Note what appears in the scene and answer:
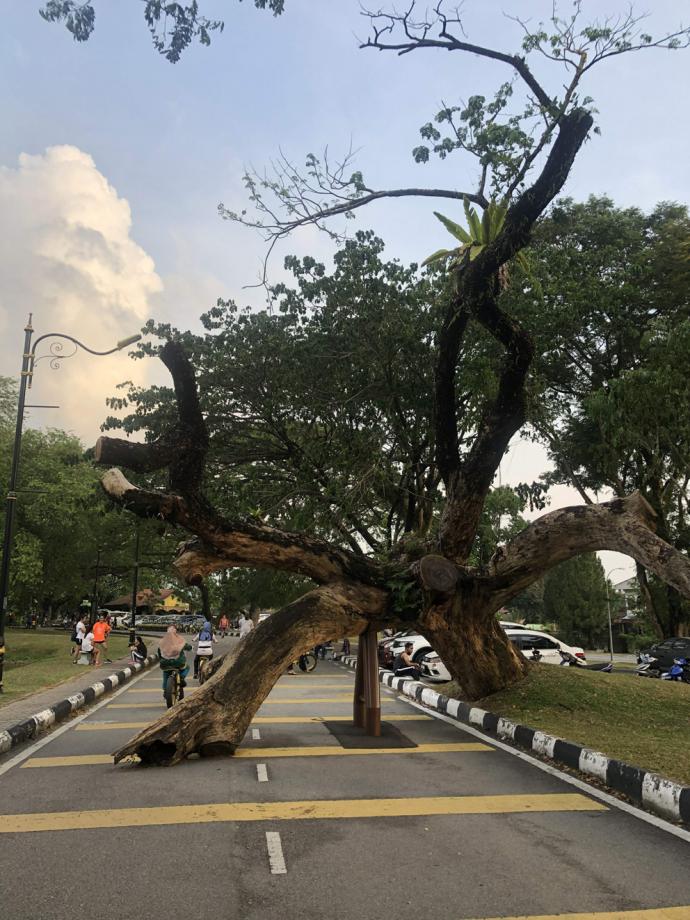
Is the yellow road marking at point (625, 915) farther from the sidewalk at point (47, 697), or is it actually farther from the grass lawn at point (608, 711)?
the sidewalk at point (47, 697)

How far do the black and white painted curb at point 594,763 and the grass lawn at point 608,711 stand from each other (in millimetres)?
290

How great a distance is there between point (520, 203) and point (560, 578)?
1549 inches

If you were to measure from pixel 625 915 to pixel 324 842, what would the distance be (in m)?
1.94

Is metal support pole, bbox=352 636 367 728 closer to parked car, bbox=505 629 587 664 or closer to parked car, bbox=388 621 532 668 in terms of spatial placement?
parked car, bbox=388 621 532 668

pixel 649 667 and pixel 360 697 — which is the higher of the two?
pixel 360 697

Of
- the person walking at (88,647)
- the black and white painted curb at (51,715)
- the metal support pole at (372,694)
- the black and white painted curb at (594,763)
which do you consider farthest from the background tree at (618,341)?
the person walking at (88,647)

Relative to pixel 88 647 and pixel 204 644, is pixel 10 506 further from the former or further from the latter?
pixel 88 647

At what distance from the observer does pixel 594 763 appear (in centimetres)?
691

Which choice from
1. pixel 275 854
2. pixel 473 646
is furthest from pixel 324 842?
pixel 473 646

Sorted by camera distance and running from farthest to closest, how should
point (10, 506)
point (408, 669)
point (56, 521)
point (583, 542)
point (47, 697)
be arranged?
1. point (56, 521)
2. point (408, 669)
3. point (10, 506)
4. point (47, 697)
5. point (583, 542)

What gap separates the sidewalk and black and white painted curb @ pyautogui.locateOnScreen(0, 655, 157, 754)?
0.19 m

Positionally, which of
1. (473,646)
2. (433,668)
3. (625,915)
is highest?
(473,646)

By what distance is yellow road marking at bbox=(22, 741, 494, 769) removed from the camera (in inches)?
295

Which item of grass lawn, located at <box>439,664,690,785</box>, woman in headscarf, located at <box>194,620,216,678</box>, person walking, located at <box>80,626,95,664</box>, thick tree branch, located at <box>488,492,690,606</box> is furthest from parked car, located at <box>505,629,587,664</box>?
person walking, located at <box>80,626,95,664</box>
